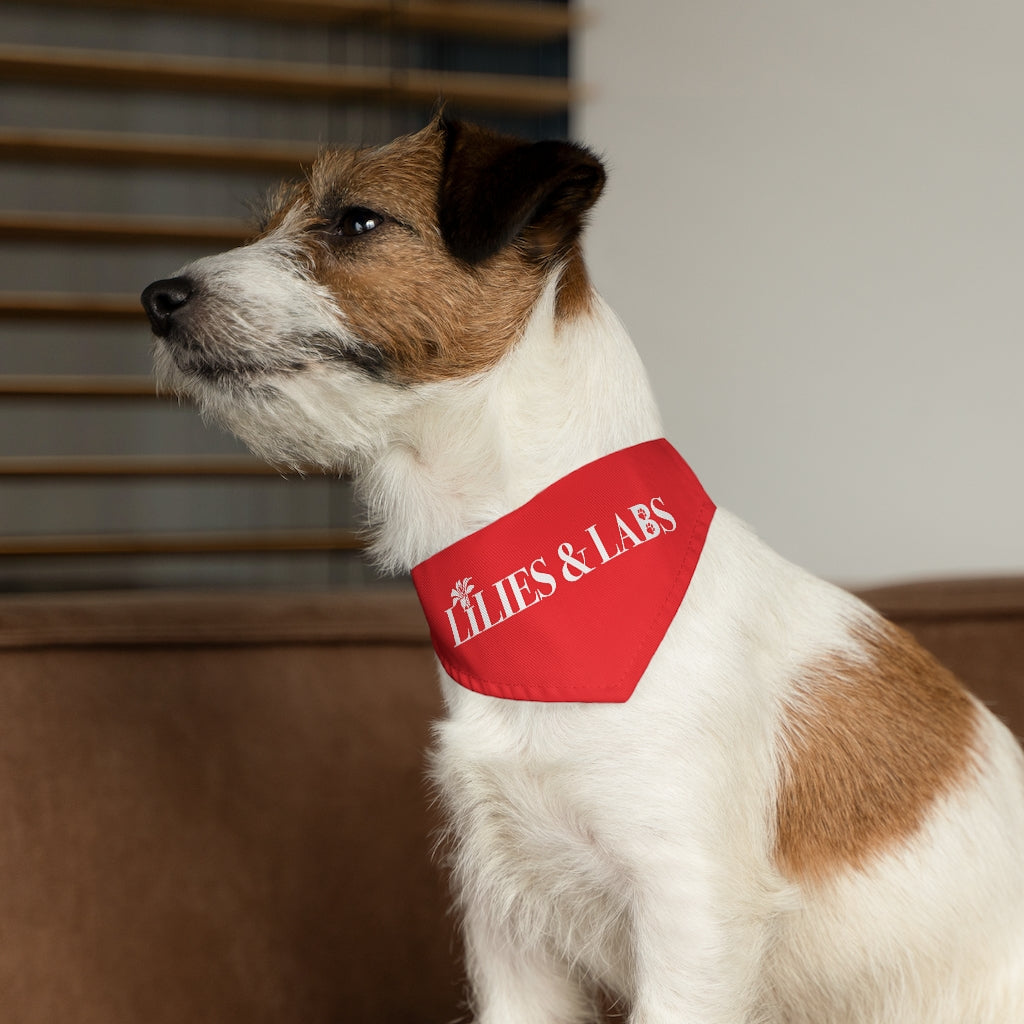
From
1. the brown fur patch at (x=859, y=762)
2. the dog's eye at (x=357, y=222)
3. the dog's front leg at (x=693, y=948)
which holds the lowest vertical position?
the dog's front leg at (x=693, y=948)

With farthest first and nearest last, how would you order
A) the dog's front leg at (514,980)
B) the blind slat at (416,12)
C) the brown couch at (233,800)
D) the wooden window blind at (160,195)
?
the wooden window blind at (160,195)
the blind slat at (416,12)
the brown couch at (233,800)
the dog's front leg at (514,980)

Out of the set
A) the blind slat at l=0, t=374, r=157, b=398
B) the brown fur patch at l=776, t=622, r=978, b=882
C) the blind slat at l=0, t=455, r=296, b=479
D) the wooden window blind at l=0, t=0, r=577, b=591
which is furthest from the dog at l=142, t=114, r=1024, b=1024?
the blind slat at l=0, t=374, r=157, b=398

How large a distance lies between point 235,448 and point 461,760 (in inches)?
130

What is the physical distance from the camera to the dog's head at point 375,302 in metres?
1.08

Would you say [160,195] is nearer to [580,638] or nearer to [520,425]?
[520,425]

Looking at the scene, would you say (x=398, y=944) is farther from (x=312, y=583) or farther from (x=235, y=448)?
(x=235, y=448)

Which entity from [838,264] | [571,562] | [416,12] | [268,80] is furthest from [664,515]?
[268,80]

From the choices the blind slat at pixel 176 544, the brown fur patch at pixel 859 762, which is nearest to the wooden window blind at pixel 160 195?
the blind slat at pixel 176 544

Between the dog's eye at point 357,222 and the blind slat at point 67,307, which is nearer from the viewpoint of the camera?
the dog's eye at point 357,222

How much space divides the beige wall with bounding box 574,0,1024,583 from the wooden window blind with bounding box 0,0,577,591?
2.85 feet

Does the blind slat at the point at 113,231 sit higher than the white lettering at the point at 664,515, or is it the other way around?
the blind slat at the point at 113,231

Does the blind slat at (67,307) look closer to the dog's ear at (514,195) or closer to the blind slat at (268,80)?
the blind slat at (268,80)

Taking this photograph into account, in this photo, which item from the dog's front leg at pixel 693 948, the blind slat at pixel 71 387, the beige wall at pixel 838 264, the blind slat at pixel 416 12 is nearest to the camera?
the dog's front leg at pixel 693 948

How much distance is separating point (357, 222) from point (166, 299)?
207 millimetres
